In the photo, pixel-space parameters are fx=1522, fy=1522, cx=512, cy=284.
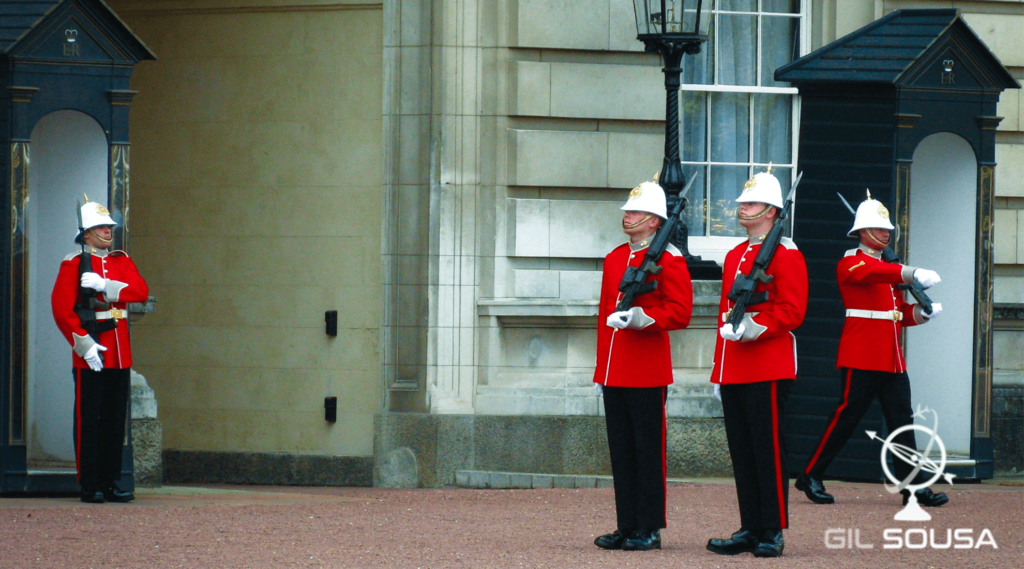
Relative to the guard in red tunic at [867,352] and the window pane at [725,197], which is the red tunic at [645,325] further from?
the window pane at [725,197]

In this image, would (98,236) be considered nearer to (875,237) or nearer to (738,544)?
(738,544)

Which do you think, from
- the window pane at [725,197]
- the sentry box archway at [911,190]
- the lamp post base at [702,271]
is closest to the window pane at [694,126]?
the window pane at [725,197]

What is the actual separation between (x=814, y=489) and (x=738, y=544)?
202cm

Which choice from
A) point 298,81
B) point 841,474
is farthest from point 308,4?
point 841,474

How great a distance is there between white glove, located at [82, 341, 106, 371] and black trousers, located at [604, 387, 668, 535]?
2.92 m

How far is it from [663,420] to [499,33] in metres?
3.68

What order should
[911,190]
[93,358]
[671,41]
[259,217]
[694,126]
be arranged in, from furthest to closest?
[259,217], [694,126], [911,190], [671,41], [93,358]

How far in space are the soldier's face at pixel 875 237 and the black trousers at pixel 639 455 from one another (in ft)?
6.83

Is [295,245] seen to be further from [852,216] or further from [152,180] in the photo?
[852,216]

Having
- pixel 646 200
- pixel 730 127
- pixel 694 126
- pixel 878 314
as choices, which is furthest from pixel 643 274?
pixel 730 127

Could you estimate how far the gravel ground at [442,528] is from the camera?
5926mm

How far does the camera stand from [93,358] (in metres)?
7.80

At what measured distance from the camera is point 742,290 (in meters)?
6.11

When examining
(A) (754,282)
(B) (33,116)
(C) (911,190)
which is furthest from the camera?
(C) (911,190)
